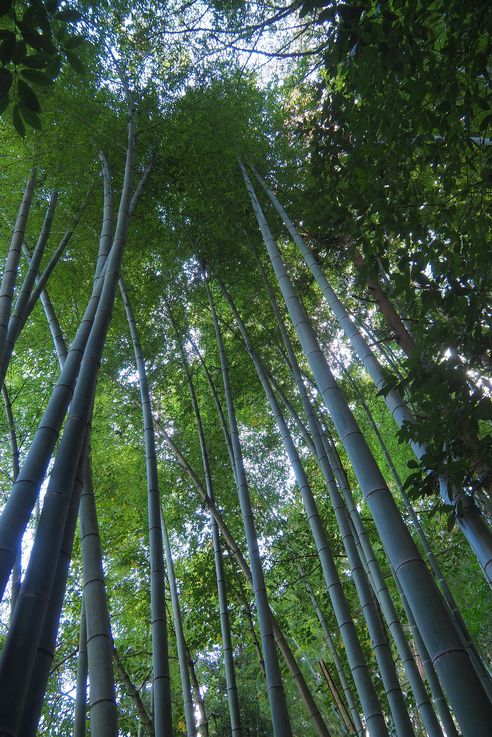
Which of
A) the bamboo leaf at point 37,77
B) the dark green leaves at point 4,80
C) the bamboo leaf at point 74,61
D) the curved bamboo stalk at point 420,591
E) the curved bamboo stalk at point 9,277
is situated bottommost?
the curved bamboo stalk at point 420,591

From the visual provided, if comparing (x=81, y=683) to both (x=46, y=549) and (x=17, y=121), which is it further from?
(x=17, y=121)

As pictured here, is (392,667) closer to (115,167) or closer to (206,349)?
(115,167)

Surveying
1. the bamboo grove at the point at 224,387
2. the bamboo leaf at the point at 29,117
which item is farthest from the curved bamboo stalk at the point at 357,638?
the bamboo leaf at the point at 29,117

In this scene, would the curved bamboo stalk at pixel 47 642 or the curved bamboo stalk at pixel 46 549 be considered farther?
the curved bamboo stalk at pixel 47 642

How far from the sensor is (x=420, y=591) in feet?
4.52

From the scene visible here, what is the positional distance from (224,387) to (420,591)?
3.68 m

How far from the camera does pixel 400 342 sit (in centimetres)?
409

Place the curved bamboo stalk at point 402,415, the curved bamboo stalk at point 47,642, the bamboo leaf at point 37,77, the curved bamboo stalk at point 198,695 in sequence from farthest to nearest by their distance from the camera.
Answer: the curved bamboo stalk at point 198,695
the curved bamboo stalk at point 402,415
the bamboo leaf at point 37,77
the curved bamboo stalk at point 47,642

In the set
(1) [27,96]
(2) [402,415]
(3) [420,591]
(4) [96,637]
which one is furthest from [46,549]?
(2) [402,415]

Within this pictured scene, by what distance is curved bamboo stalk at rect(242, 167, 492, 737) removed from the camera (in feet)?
3.80

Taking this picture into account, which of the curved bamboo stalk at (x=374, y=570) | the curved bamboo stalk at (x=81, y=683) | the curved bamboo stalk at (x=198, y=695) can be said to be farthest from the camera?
the curved bamboo stalk at (x=198, y=695)

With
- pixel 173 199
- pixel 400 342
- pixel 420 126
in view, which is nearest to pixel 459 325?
pixel 420 126

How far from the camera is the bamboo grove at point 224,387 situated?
5.39 ft

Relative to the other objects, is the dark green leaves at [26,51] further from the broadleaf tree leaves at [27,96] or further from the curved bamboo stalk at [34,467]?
the curved bamboo stalk at [34,467]
